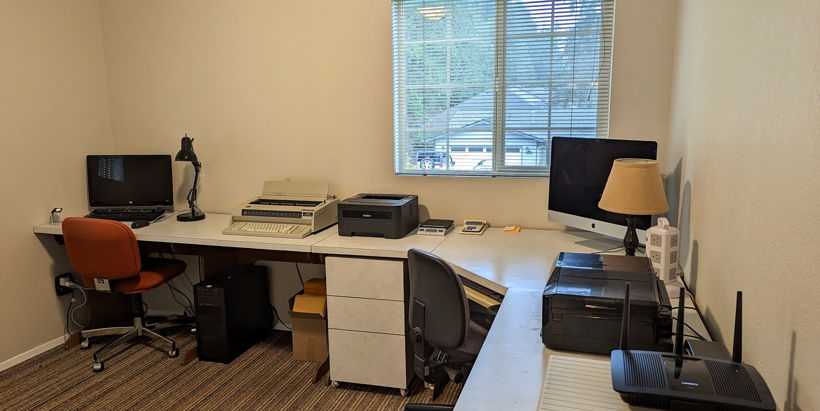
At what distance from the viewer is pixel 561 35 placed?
295 centimetres

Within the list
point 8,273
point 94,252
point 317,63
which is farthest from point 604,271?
point 8,273

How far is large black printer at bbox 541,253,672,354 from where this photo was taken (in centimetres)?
140

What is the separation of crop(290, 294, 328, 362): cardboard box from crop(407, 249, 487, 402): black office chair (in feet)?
3.32

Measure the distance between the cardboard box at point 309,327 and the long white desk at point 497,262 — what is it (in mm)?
422

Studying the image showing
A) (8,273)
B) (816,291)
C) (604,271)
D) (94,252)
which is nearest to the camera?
(816,291)

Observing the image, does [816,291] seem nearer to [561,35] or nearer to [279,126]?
[561,35]

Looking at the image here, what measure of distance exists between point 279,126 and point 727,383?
9.67 ft

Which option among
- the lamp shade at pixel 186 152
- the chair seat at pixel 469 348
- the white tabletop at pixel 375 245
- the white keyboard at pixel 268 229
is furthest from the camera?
the lamp shade at pixel 186 152

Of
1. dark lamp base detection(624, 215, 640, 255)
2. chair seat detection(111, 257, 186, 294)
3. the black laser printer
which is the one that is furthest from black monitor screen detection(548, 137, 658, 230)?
chair seat detection(111, 257, 186, 294)

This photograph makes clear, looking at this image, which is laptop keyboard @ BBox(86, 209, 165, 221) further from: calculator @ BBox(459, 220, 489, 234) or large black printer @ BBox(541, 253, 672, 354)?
large black printer @ BBox(541, 253, 672, 354)

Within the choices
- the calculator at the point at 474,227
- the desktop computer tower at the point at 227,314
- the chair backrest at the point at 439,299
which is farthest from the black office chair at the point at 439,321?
the desktop computer tower at the point at 227,314

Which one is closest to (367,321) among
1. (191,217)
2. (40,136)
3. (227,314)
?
(227,314)

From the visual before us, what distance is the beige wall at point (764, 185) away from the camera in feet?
3.18

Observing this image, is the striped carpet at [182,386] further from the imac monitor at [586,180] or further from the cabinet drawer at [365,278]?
the imac monitor at [586,180]
